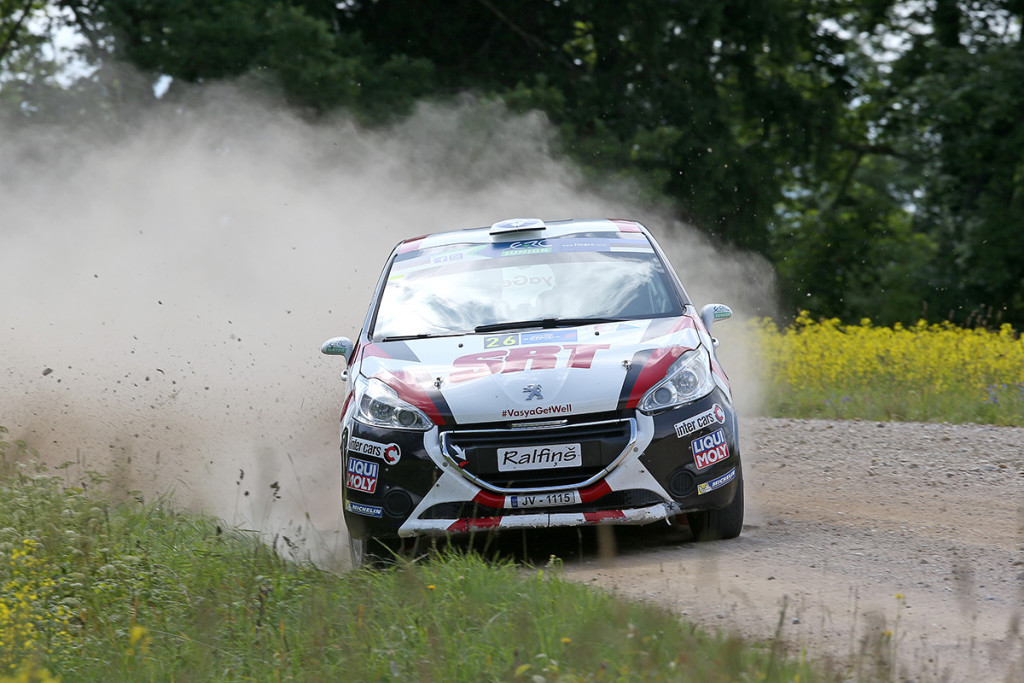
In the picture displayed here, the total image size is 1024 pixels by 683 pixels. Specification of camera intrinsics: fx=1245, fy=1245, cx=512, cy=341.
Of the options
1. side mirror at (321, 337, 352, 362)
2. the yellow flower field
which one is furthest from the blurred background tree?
side mirror at (321, 337, 352, 362)

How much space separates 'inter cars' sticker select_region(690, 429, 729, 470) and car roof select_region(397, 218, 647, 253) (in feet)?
6.70

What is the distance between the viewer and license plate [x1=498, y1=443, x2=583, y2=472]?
19.0 ft

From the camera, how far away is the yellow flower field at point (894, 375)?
11461 mm

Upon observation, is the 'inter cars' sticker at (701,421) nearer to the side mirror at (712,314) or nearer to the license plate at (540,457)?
the license plate at (540,457)

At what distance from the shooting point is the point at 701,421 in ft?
19.6

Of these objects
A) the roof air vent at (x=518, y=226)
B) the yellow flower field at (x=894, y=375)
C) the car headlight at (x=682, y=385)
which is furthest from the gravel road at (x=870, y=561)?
the roof air vent at (x=518, y=226)

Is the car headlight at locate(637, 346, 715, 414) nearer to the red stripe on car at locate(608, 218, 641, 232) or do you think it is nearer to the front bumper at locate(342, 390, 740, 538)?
the front bumper at locate(342, 390, 740, 538)

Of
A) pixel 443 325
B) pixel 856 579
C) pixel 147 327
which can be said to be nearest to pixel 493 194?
pixel 147 327

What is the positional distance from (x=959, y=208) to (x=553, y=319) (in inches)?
821

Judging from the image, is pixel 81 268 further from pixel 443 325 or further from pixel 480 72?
pixel 443 325

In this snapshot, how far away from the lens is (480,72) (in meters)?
25.5

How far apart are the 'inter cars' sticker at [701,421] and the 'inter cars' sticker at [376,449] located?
1.34m

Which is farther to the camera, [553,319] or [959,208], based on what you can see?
[959,208]

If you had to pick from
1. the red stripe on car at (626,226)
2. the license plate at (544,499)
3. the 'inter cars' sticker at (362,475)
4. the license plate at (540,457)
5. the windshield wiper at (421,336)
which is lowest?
the license plate at (544,499)
